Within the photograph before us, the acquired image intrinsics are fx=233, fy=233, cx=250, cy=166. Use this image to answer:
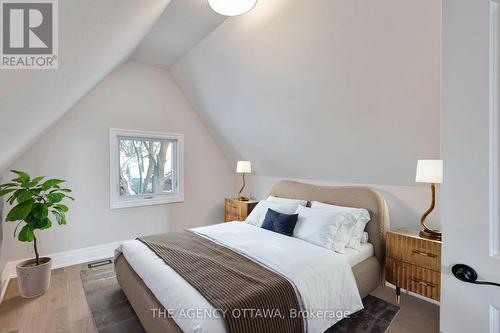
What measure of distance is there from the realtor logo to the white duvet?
1.43m

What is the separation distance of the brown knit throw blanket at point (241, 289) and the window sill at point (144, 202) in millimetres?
1759

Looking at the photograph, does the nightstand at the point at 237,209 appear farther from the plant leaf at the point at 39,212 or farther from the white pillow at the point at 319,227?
the plant leaf at the point at 39,212

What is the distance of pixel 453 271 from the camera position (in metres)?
0.81

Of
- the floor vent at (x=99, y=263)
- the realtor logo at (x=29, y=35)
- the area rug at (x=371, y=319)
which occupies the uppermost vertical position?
the realtor logo at (x=29, y=35)

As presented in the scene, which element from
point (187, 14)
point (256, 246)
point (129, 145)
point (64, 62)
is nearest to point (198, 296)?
point (256, 246)

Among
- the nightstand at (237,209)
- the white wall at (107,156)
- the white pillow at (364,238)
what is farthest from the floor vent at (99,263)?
the white pillow at (364,238)

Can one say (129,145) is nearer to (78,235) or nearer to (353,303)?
(78,235)

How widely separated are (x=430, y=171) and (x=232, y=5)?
2.15 meters

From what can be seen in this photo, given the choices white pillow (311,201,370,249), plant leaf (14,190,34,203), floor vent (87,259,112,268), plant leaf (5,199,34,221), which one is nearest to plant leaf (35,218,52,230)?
plant leaf (5,199,34,221)

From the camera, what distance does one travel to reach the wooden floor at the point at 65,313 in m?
1.93

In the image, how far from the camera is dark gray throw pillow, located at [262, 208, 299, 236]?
2.68 metres

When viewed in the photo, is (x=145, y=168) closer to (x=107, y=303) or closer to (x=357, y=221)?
(x=107, y=303)

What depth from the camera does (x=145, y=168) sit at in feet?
12.6

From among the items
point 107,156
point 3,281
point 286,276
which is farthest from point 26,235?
point 286,276
